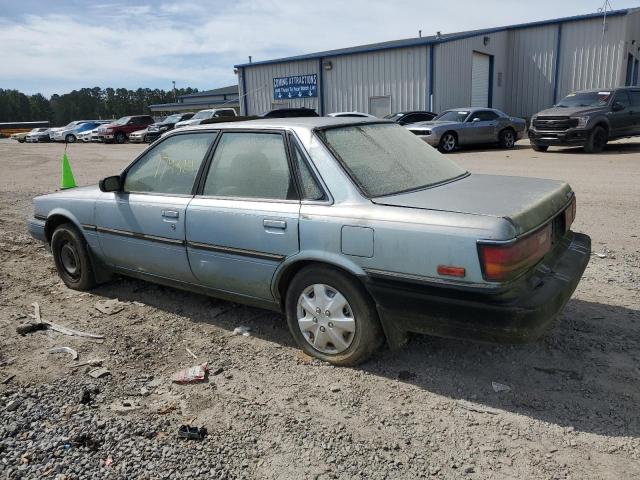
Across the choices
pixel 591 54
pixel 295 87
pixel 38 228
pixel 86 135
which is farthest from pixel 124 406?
pixel 86 135

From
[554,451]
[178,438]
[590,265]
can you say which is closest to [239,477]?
[178,438]

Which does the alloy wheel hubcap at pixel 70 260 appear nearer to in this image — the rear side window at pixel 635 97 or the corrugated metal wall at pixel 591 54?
the rear side window at pixel 635 97

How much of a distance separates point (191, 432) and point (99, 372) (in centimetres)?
Result: 106

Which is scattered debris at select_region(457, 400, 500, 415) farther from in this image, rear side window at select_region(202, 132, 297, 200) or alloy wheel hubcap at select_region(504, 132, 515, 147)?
alloy wheel hubcap at select_region(504, 132, 515, 147)

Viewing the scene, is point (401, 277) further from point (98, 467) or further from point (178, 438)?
point (98, 467)

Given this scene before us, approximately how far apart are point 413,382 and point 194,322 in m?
1.91

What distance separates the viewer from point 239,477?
8.34ft

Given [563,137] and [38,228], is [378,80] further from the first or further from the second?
[38,228]

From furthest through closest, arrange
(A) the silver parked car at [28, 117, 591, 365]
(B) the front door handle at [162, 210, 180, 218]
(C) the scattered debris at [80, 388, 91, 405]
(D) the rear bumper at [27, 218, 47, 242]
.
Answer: (D) the rear bumper at [27, 218, 47, 242], (B) the front door handle at [162, 210, 180, 218], (C) the scattered debris at [80, 388, 91, 405], (A) the silver parked car at [28, 117, 591, 365]

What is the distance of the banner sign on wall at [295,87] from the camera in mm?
28298

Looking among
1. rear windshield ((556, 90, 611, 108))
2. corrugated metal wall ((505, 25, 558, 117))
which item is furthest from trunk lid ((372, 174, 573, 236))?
corrugated metal wall ((505, 25, 558, 117))

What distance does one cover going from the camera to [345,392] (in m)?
3.23

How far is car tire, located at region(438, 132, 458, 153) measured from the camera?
16969 millimetres

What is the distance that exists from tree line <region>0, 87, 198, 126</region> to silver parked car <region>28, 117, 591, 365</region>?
322 ft
